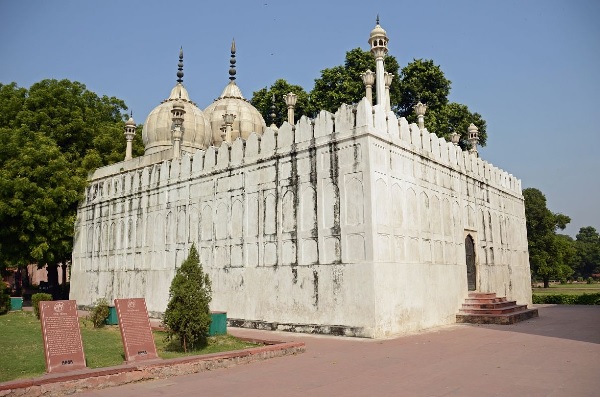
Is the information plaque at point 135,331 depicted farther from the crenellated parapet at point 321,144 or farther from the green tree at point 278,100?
the green tree at point 278,100

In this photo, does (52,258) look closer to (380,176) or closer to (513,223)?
(380,176)

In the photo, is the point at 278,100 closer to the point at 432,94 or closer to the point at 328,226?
the point at 432,94

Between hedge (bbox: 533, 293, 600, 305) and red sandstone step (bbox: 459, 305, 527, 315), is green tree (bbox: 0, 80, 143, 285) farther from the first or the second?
hedge (bbox: 533, 293, 600, 305)

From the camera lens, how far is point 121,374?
24.6 feet

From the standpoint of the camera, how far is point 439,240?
1648cm

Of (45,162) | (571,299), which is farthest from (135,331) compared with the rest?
(571,299)

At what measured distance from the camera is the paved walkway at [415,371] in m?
6.64

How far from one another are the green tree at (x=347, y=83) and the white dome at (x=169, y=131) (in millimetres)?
Result: 9619

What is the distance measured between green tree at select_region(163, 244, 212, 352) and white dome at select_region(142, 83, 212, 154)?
1744 centimetres

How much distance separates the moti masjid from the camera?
1356 cm

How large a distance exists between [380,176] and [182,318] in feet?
22.7

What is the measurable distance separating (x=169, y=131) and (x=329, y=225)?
16.7 m

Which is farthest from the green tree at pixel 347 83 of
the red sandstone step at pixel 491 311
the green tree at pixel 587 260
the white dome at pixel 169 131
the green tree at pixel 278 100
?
the green tree at pixel 587 260

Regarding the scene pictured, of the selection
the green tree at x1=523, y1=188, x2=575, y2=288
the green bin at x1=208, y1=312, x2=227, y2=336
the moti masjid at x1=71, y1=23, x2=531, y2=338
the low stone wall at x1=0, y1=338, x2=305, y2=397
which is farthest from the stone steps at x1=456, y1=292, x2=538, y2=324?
the green tree at x1=523, y1=188, x2=575, y2=288
